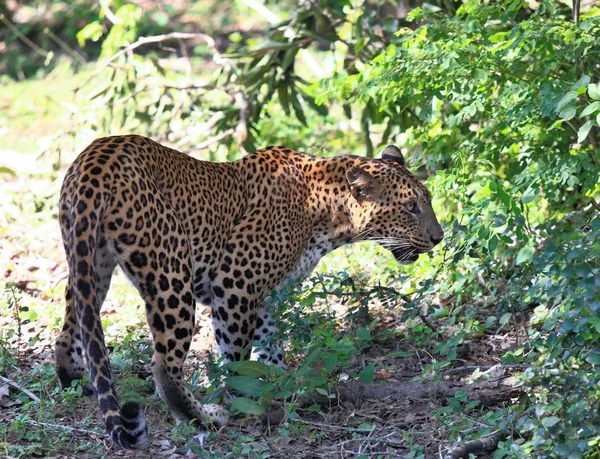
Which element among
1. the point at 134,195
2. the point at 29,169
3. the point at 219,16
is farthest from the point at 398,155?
the point at 219,16

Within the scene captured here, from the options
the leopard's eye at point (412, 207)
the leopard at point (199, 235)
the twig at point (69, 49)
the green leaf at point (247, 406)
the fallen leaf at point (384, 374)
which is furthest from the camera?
the twig at point (69, 49)

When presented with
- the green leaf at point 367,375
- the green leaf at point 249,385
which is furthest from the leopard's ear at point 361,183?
the green leaf at point 249,385

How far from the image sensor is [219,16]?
20.5 m

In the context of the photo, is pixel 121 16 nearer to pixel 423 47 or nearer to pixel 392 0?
pixel 392 0

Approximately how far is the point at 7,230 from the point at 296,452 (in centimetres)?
527

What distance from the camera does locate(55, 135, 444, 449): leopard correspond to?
19.1 ft

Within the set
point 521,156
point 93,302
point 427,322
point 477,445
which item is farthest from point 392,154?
point 93,302

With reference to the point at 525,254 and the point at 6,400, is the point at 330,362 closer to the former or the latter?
the point at 525,254

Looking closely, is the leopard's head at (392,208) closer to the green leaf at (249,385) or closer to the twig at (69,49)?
the green leaf at (249,385)

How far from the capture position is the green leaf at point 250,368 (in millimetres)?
6223

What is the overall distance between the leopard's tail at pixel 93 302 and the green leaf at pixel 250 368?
2.74 ft

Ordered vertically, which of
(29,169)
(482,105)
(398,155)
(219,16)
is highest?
(482,105)

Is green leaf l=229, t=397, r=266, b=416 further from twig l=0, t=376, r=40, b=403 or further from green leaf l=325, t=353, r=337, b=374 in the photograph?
twig l=0, t=376, r=40, b=403

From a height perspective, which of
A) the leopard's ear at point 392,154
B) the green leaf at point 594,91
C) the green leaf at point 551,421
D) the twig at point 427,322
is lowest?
the twig at point 427,322
